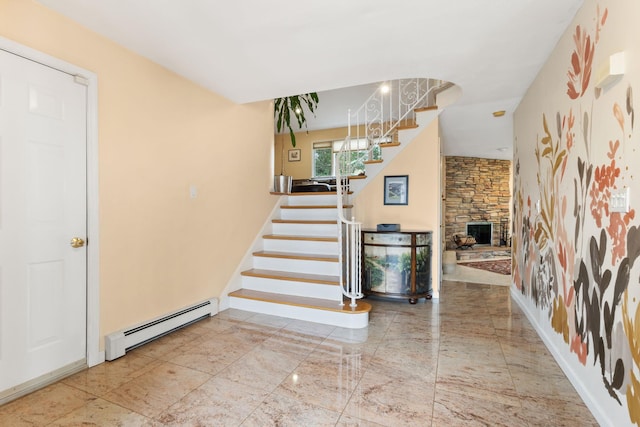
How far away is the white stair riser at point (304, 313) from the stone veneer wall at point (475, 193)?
595cm

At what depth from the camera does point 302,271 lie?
3.81 m

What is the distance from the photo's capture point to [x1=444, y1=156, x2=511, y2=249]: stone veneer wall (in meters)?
8.23

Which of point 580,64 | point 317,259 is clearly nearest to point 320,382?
point 317,259

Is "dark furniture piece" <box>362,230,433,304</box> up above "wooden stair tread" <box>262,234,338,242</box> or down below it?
below

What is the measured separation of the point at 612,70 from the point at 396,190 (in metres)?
2.87

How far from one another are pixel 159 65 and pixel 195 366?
255 centimetres

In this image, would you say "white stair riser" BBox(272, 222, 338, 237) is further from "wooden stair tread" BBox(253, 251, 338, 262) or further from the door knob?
the door knob

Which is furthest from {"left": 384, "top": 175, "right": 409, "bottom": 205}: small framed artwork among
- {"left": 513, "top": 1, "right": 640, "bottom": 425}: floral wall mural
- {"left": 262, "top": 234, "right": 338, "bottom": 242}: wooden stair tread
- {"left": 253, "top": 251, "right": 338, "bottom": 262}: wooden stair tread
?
{"left": 513, "top": 1, "right": 640, "bottom": 425}: floral wall mural

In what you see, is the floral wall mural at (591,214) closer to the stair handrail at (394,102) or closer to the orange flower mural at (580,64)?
the orange flower mural at (580,64)

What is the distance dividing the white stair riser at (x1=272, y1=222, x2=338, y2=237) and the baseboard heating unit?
1.43m

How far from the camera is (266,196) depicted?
4.42 metres

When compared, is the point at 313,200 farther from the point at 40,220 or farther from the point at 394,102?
the point at 40,220

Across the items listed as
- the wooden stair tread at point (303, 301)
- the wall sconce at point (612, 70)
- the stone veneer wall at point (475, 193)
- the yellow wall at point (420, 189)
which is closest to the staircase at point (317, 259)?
the wooden stair tread at point (303, 301)

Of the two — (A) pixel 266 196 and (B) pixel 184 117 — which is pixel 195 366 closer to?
(B) pixel 184 117
